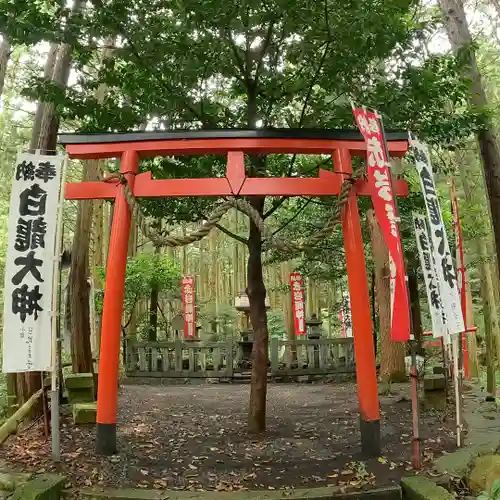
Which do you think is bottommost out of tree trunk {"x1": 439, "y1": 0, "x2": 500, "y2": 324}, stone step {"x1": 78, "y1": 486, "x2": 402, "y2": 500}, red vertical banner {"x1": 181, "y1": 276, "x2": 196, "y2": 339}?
stone step {"x1": 78, "y1": 486, "x2": 402, "y2": 500}

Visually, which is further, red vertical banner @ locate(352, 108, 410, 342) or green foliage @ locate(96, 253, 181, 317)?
green foliage @ locate(96, 253, 181, 317)

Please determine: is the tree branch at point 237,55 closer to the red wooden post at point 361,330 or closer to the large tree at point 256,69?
the large tree at point 256,69

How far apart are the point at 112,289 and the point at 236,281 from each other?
73.1 feet

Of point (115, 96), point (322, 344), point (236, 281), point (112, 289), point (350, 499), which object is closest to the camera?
point (350, 499)

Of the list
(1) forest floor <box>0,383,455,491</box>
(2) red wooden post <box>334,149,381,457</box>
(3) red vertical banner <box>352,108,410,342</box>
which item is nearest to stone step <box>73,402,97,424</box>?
(1) forest floor <box>0,383,455,491</box>

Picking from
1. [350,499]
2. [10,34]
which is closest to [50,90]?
[10,34]

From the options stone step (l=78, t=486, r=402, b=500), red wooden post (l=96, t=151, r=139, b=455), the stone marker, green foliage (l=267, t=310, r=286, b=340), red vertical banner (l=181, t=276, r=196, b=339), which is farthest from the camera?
green foliage (l=267, t=310, r=286, b=340)

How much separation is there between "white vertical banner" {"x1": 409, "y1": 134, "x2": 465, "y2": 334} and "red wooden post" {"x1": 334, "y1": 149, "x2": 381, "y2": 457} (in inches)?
32.7

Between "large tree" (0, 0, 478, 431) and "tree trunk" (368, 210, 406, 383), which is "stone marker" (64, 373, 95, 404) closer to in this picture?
"large tree" (0, 0, 478, 431)

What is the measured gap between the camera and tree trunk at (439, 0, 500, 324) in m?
7.52

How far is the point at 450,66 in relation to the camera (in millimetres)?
7027

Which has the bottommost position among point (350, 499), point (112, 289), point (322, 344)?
point (350, 499)

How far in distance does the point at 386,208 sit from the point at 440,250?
2.71 ft

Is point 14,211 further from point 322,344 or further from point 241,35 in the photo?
point 322,344
